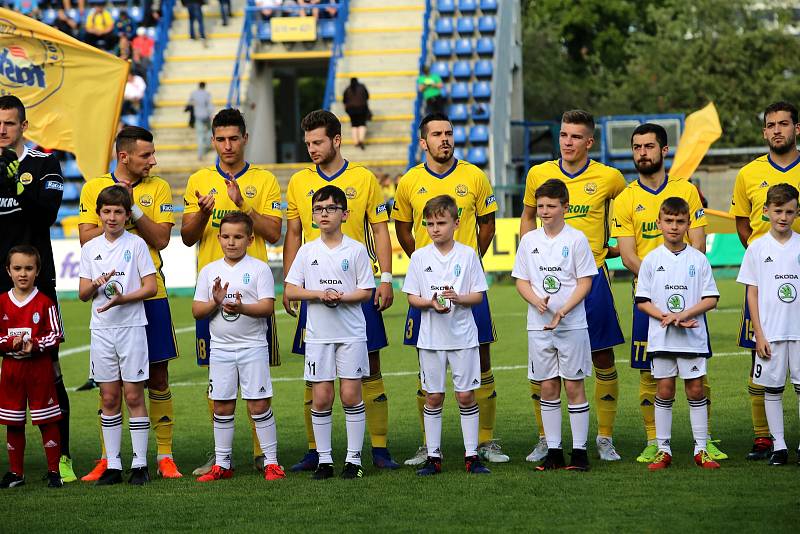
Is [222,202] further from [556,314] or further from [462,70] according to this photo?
[462,70]

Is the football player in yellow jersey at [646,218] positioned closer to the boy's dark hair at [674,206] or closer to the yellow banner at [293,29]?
the boy's dark hair at [674,206]

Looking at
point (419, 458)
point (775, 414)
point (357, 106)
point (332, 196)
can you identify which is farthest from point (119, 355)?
point (357, 106)

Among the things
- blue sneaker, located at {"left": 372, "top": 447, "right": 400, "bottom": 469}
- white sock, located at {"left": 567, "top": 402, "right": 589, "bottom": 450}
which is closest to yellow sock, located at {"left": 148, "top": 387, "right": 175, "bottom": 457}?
blue sneaker, located at {"left": 372, "top": 447, "right": 400, "bottom": 469}

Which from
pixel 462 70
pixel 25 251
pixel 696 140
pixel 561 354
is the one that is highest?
pixel 462 70

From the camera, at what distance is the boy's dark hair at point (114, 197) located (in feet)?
24.0

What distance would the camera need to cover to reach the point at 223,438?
740 cm

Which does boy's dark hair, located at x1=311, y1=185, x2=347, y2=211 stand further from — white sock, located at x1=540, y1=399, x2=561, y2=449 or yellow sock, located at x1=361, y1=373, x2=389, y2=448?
white sock, located at x1=540, y1=399, x2=561, y2=449

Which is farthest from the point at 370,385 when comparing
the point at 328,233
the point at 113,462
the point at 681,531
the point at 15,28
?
the point at 15,28

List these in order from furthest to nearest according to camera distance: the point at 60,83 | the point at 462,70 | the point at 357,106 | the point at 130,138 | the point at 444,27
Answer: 1. the point at 444,27
2. the point at 462,70
3. the point at 357,106
4. the point at 60,83
5. the point at 130,138

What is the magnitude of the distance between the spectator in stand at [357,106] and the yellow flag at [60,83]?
17.4m

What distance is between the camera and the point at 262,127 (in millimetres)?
32000

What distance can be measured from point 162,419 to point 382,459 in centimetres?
141

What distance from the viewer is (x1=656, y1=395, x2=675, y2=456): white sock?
7.37 metres

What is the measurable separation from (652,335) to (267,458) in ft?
8.01
